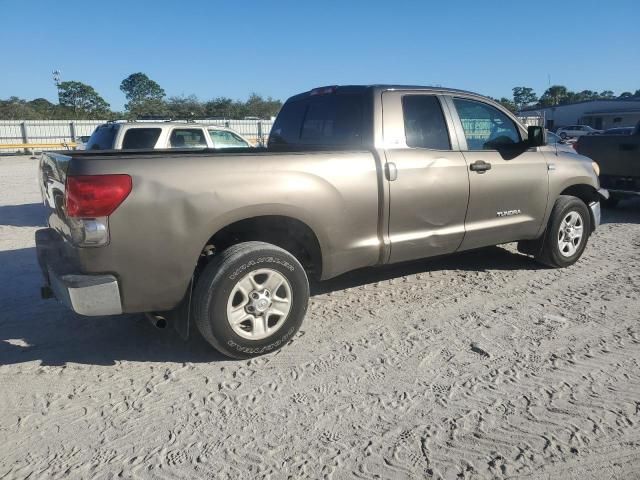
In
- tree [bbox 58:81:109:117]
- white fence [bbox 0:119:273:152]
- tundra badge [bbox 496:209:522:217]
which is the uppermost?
tree [bbox 58:81:109:117]

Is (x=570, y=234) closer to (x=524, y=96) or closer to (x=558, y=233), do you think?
(x=558, y=233)

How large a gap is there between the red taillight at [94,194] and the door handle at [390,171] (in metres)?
2.05

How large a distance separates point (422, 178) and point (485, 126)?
1.25m

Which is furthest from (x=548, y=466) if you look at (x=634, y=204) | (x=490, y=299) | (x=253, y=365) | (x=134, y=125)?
(x=634, y=204)

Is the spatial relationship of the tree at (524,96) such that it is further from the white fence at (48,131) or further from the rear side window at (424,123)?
the rear side window at (424,123)

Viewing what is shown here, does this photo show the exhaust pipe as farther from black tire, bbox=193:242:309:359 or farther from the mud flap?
black tire, bbox=193:242:309:359

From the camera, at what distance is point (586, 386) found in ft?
11.0

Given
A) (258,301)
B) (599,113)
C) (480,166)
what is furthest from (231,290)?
(599,113)

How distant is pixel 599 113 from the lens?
58688 mm

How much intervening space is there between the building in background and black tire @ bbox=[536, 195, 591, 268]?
50922mm

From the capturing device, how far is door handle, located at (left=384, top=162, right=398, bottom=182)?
4.30 metres

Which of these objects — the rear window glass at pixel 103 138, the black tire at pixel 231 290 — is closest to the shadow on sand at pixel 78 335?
the black tire at pixel 231 290

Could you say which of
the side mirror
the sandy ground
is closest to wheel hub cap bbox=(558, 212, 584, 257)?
the sandy ground

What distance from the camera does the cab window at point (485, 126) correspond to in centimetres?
509
